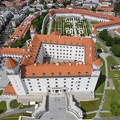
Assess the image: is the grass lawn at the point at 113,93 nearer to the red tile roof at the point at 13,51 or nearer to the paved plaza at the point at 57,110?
the paved plaza at the point at 57,110

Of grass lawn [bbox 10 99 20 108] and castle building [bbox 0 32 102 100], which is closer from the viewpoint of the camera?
castle building [bbox 0 32 102 100]

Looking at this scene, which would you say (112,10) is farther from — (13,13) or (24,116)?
(24,116)

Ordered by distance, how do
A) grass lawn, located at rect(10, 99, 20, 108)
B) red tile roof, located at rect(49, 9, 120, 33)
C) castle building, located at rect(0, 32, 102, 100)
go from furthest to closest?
1. red tile roof, located at rect(49, 9, 120, 33)
2. grass lawn, located at rect(10, 99, 20, 108)
3. castle building, located at rect(0, 32, 102, 100)

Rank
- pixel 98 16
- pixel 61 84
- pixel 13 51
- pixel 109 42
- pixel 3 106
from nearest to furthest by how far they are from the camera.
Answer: pixel 61 84, pixel 3 106, pixel 13 51, pixel 109 42, pixel 98 16

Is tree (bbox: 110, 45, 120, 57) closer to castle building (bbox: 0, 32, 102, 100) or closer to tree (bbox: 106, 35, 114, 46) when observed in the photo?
tree (bbox: 106, 35, 114, 46)

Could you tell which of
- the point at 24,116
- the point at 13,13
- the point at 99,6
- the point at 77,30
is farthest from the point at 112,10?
the point at 24,116

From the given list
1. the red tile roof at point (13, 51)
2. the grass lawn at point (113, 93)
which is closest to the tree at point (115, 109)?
the grass lawn at point (113, 93)

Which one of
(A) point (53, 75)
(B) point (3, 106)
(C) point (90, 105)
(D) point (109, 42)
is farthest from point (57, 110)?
(D) point (109, 42)

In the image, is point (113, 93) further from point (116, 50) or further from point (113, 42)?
point (113, 42)

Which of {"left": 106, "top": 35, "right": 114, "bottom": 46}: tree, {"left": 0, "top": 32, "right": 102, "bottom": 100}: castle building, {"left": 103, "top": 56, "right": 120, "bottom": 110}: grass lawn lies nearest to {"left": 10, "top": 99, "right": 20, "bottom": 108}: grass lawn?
{"left": 0, "top": 32, "right": 102, "bottom": 100}: castle building

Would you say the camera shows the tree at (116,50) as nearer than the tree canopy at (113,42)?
Yes

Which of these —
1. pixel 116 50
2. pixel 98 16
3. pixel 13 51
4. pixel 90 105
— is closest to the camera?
pixel 90 105
